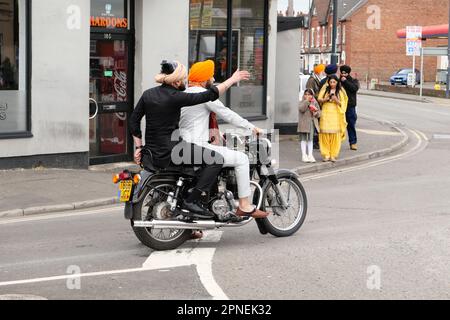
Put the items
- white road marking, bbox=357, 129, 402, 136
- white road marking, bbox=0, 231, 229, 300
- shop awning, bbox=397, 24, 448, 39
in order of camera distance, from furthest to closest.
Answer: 1. shop awning, bbox=397, 24, 448, 39
2. white road marking, bbox=357, 129, 402, 136
3. white road marking, bbox=0, 231, 229, 300

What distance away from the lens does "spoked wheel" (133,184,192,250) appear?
25.0 ft

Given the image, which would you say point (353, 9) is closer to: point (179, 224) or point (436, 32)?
point (436, 32)

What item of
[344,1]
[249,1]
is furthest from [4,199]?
[344,1]

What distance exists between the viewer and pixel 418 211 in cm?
989

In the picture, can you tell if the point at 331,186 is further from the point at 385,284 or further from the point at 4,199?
the point at 385,284

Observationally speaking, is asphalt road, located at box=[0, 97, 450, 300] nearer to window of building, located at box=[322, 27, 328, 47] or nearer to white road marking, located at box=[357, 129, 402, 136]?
white road marking, located at box=[357, 129, 402, 136]

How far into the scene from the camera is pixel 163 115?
303 inches

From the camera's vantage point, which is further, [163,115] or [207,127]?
[207,127]

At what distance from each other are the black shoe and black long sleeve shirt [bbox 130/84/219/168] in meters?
0.45

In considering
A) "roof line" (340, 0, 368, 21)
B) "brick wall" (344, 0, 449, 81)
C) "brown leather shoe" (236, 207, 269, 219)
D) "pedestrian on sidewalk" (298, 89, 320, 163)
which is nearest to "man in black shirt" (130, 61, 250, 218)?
"brown leather shoe" (236, 207, 269, 219)

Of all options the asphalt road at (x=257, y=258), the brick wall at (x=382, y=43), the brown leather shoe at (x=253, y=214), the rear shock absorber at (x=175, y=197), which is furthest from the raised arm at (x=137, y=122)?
the brick wall at (x=382, y=43)

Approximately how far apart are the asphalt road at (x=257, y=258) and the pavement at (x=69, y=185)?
1.49 feet

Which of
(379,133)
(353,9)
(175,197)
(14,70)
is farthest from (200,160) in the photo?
(353,9)

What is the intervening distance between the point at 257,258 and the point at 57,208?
3.94 m
